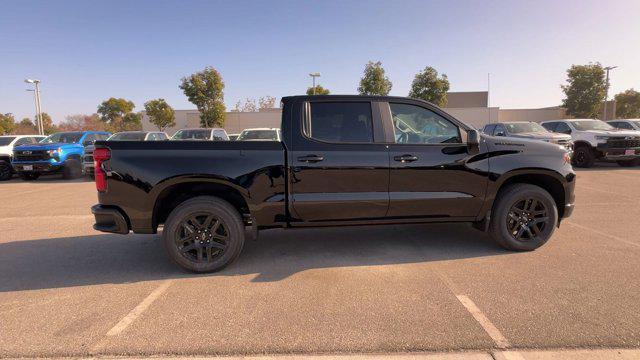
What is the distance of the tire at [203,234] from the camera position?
154 inches

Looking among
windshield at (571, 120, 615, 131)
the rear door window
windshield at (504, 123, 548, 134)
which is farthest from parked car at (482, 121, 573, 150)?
the rear door window

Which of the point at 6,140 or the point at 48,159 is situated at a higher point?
the point at 6,140

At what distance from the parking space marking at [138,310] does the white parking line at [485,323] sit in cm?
284

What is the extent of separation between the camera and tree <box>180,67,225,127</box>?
3341cm

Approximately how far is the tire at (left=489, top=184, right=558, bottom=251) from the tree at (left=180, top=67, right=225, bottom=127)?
3315cm

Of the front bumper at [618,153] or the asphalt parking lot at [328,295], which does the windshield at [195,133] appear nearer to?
the asphalt parking lot at [328,295]

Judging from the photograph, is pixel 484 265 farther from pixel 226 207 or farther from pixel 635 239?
pixel 226 207

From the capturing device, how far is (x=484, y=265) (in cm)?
410

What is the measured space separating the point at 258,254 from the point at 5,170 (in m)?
14.1

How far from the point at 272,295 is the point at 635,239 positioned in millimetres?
4953

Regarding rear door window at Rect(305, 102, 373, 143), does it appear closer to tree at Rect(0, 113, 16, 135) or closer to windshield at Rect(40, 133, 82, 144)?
windshield at Rect(40, 133, 82, 144)

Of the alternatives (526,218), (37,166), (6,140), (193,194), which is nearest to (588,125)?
(526,218)

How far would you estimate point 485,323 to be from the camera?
2.88m

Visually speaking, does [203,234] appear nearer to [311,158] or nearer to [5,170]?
[311,158]
